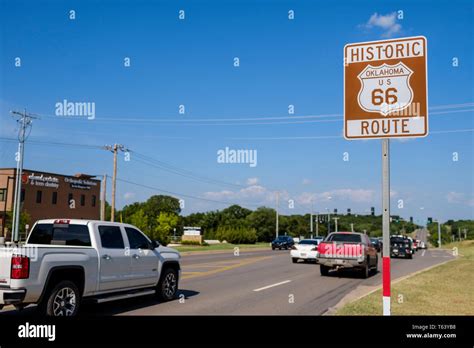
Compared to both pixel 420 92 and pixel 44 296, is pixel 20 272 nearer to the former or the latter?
pixel 44 296

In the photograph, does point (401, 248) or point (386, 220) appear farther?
point (401, 248)

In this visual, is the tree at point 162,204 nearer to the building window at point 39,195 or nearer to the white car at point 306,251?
the building window at point 39,195

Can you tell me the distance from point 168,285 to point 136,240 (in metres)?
1.65

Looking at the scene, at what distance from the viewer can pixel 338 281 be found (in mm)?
17875

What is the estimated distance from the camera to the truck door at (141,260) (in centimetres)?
1089

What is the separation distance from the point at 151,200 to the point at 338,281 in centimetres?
12221

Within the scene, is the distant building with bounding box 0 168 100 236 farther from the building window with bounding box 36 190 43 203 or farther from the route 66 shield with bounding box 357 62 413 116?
the route 66 shield with bounding box 357 62 413 116

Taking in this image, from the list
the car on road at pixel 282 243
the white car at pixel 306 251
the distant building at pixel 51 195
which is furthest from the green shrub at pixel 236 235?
the white car at pixel 306 251

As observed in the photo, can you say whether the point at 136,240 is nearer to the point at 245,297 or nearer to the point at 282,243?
the point at 245,297

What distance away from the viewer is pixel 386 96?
21.1 feet

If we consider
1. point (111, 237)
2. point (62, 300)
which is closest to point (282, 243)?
point (111, 237)

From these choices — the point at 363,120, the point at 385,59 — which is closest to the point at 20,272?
the point at 363,120

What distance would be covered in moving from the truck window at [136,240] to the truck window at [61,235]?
1214 mm

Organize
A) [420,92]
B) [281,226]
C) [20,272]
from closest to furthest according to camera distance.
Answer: [420,92], [20,272], [281,226]
